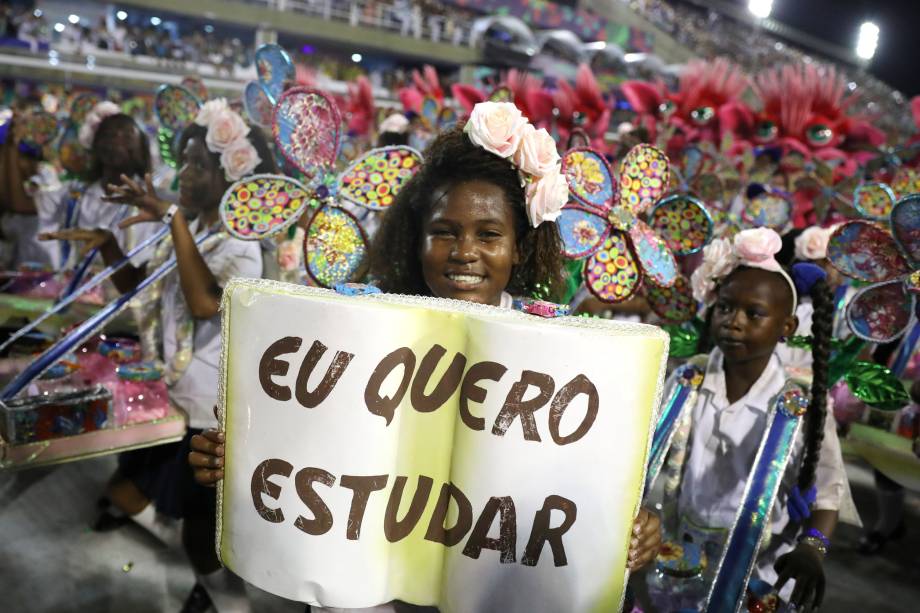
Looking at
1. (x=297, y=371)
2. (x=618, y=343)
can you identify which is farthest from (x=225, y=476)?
(x=618, y=343)

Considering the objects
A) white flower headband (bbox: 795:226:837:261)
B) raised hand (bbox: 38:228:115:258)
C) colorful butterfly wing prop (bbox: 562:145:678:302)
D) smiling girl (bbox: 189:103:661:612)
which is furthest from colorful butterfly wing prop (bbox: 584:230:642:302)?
raised hand (bbox: 38:228:115:258)

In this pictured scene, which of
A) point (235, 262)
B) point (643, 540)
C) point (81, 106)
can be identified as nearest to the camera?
point (643, 540)

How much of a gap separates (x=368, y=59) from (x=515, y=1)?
215 inches

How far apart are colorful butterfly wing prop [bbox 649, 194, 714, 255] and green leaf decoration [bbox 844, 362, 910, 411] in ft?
1.60

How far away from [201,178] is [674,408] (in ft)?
5.04

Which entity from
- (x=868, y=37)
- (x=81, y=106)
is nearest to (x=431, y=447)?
(x=81, y=106)

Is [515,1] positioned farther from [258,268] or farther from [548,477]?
[548,477]

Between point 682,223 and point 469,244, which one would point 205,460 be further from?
point 682,223

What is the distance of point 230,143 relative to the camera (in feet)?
6.36

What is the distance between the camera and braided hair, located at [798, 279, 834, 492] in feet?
4.96

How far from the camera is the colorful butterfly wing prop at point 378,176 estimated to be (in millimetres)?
1486

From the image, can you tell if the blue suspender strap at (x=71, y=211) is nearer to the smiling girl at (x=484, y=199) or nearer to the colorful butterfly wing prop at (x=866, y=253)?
the smiling girl at (x=484, y=199)

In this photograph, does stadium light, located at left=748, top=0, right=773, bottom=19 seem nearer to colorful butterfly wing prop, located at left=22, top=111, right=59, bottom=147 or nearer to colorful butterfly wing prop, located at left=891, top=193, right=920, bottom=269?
colorful butterfly wing prop, located at left=22, top=111, right=59, bottom=147

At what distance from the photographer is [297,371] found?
0.85m
